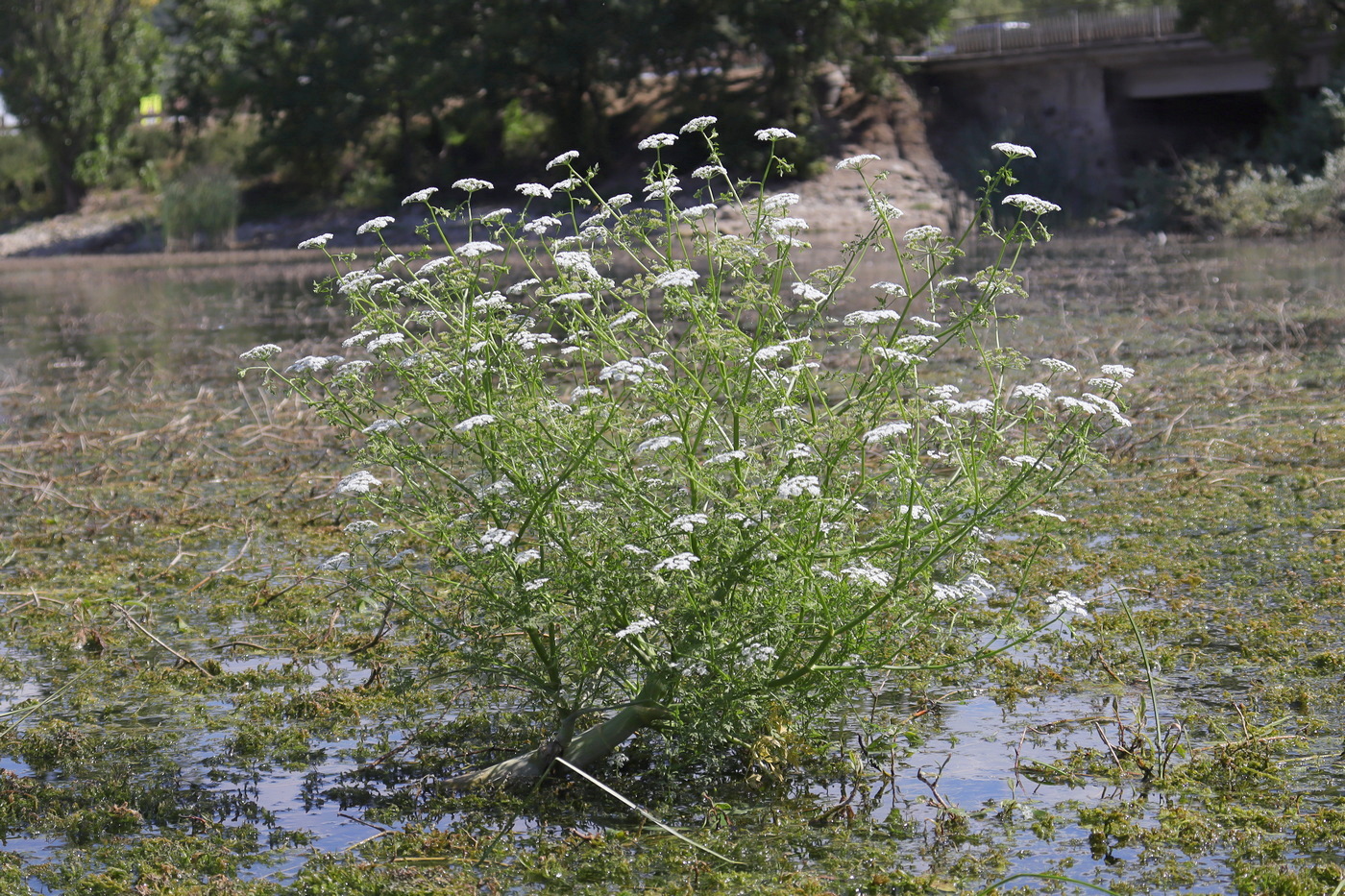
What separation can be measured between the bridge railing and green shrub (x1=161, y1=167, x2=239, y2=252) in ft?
65.2

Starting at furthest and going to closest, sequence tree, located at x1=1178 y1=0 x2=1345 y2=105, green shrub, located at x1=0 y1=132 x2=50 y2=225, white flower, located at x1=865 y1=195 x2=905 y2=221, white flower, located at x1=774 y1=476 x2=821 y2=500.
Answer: green shrub, located at x1=0 y1=132 x2=50 y2=225 → tree, located at x1=1178 y1=0 x2=1345 y2=105 → white flower, located at x1=865 y1=195 x2=905 y2=221 → white flower, located at x1=774 y1=476 x2=821 y2=500

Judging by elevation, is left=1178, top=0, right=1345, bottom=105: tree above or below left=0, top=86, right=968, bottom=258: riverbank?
above

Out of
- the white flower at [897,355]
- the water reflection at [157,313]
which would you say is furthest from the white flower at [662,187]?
the water reflection at [157,313]

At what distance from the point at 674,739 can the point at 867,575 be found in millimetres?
1031

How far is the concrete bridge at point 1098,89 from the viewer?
37000mm

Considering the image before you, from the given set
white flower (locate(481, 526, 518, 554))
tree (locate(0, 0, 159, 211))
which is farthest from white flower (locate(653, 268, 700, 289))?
tree (locate(0, 0, 159, 211))

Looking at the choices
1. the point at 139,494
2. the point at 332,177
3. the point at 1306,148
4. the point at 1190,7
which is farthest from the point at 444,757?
the point at 332,177

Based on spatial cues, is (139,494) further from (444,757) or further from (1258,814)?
(1258,814)

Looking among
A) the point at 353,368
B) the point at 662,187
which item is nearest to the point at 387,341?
the point at 353,368

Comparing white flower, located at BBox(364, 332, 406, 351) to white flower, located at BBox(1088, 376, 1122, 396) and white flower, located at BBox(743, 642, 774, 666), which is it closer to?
white flower, located at BBox(743, 642, 774, 666)

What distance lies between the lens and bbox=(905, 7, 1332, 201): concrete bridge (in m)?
37.0

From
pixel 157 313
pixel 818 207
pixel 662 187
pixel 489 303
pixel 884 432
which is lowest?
pixel 818 207

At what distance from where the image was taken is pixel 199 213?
127 ft

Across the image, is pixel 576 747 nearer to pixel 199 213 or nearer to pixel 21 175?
pixel 199 213
